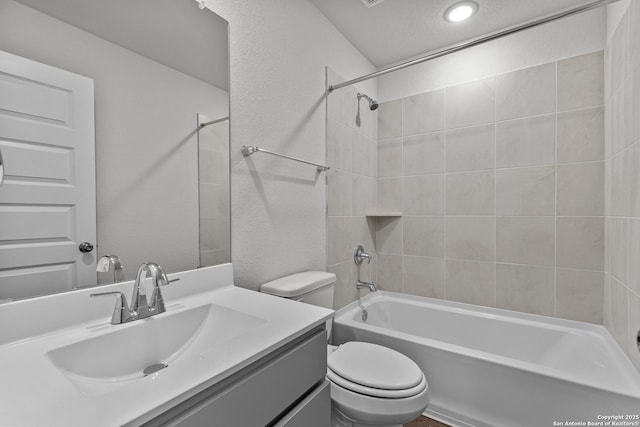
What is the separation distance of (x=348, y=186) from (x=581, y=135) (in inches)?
55.4

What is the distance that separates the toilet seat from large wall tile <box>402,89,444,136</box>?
1622 mm

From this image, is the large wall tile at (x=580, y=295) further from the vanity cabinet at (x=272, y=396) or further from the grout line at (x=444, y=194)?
the vanity cabinet at (x=272, y=396)

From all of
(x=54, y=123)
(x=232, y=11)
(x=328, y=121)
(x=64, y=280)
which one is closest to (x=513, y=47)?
(x=328, y=121)

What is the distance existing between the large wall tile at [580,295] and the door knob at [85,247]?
2.33 m

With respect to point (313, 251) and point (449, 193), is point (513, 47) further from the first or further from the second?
point (313, 251)

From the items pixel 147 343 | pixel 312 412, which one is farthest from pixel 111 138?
pixel 312 412

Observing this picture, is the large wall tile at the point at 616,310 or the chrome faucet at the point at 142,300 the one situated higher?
the chrome faucet at the point at 142,300

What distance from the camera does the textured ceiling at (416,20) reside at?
1.69 metres

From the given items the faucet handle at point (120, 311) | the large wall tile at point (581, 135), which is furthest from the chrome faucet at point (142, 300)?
the large wall tile at point (581, 135)

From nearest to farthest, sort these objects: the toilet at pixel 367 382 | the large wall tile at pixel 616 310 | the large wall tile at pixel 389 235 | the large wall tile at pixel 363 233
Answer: the toilet at pixel 367 382
the large wall tile at pixel 616 310
the large wall tile at pixel 363 233
the large wall tile at pixel 389 235

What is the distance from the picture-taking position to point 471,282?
2002 mm

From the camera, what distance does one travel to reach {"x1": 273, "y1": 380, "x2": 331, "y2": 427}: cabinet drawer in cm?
70

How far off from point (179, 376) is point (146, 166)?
687mm

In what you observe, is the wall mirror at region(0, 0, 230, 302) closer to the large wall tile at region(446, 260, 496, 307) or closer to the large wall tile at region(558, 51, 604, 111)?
the large wall tile at region(446, 260, 496, 307)
